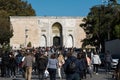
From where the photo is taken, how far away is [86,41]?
3191 inches

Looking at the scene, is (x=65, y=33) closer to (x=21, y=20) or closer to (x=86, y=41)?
(x=21, y=20)

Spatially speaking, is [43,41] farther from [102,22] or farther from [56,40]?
[102,22]

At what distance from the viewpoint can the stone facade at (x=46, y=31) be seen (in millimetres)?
101875

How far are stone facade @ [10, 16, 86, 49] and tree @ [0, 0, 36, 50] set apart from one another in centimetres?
182

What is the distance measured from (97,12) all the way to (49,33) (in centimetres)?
2738

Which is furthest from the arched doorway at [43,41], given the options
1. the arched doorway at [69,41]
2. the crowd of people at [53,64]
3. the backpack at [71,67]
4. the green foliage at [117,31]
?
the backpack at [71,67]

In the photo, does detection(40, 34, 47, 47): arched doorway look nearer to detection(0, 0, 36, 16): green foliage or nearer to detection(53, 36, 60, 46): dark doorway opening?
detection(53, 36, 60, 46): dark doorway opening

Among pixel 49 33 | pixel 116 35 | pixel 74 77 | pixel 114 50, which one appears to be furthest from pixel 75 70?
pixel 49 33

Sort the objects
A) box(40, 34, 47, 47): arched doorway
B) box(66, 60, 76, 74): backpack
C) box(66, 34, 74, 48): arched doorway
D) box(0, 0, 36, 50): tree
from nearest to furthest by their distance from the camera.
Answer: box(66, 60, 76, 74): backpack → box(0, 0, 36, 50): tree → box(40, 34, 47, 47): arched doorway → box(66, 34, 74, 48): arched doorway

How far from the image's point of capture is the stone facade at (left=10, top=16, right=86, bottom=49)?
102 meters

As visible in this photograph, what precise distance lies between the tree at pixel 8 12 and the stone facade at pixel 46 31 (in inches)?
71.8

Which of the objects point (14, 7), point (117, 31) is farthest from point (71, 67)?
point (14, 7)

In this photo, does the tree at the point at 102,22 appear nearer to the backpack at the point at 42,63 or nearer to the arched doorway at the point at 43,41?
the arched doorway at the point at 43,41

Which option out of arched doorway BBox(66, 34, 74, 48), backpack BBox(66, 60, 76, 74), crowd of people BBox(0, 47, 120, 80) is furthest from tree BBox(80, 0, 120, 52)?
backpack BBox(66, 60, 76, 74)
